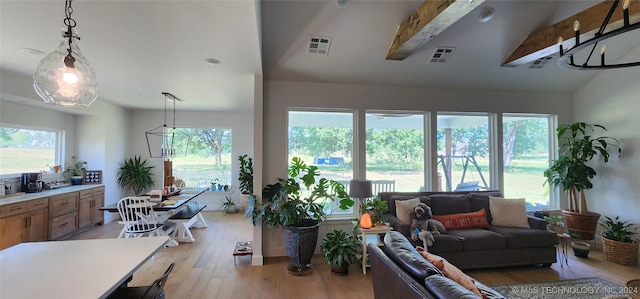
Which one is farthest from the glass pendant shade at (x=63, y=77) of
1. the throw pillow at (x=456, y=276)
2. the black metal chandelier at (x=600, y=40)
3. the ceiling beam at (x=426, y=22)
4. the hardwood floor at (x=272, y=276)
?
the black metal chandelier at (x=600, y=40)

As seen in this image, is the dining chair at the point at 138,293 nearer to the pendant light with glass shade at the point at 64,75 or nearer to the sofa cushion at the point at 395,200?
the pendant light with glass shade at the point at 64,75

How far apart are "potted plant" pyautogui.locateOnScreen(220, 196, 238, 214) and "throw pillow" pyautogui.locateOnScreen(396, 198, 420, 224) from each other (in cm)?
446

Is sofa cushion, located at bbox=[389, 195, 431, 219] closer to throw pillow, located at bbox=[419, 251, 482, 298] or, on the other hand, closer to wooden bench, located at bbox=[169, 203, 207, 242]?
throw pillow, located at bbox=[419, 251, 482, 298]

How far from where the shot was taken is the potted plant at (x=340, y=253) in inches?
124

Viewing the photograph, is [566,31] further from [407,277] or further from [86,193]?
[86,193]

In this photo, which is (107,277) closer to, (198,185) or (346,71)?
(346,71)

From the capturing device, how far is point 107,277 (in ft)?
4.13

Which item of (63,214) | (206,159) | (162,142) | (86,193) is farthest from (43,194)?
(206,159)

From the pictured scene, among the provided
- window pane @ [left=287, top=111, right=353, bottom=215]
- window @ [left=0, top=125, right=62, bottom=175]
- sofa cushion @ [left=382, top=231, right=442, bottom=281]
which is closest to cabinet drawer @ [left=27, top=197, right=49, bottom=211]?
window @ [left=0, top=125, right=62, bottom=175]

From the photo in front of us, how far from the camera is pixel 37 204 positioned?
12.9ft

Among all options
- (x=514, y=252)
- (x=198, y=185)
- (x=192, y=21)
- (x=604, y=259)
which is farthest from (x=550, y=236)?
(x=198, y=185)

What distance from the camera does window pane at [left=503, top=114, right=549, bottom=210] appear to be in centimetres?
470

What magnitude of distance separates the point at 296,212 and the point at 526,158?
4.38 metres

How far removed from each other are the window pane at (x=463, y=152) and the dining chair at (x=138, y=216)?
4598 mm
